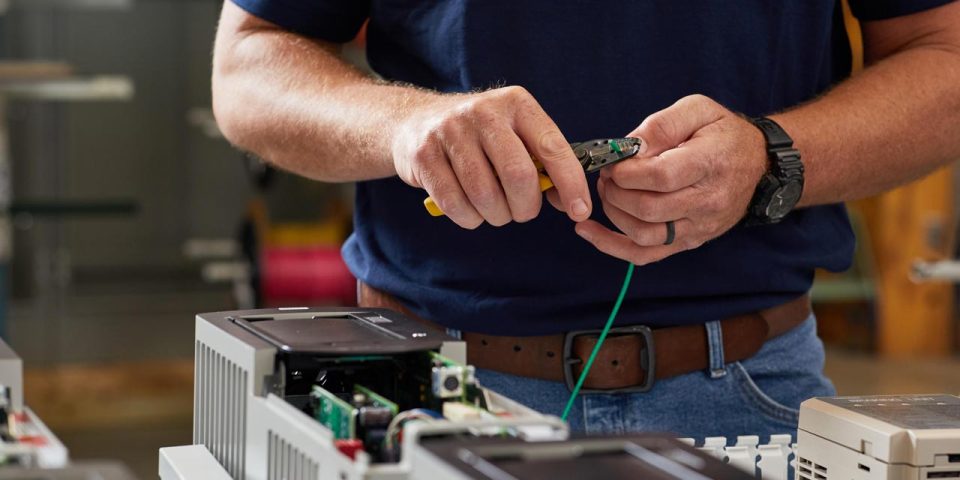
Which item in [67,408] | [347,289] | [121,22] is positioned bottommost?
[67,408]

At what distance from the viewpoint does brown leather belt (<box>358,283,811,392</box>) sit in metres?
1.39

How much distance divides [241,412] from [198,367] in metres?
0.15

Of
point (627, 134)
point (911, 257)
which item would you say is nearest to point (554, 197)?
point (627, 134)

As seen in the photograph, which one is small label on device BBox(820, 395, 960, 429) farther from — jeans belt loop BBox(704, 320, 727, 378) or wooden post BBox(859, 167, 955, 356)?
wooden post BBox(859, 167, 955, 356)

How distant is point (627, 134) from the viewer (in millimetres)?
1366

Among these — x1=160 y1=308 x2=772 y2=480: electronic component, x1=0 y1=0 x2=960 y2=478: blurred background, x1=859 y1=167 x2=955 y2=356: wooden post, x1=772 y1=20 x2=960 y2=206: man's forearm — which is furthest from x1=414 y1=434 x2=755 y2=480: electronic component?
x1=859 y1=167 x2=955 y2=356: wooden post

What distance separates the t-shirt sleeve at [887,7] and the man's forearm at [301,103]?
574 mm

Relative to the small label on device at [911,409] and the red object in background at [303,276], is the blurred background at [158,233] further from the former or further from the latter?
the small label on device at [911,409]

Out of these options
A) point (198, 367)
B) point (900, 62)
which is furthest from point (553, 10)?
point (198, 367)

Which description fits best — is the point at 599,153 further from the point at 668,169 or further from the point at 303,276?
the point at 303,276

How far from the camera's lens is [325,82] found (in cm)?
143

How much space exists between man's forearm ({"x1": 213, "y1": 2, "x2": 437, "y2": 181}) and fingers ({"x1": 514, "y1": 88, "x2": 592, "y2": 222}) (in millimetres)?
168

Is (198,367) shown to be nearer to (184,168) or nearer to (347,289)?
(347,289)

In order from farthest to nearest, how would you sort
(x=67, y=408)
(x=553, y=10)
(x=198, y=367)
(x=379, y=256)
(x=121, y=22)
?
(x=121, y=22), (x=67, y=408), (x=379, y=256), (x=553, y=10), (x=198, y=367)
